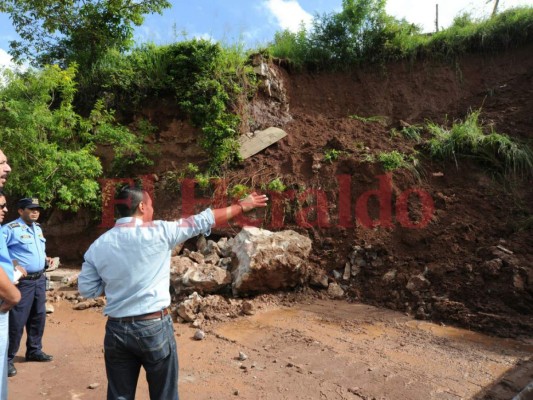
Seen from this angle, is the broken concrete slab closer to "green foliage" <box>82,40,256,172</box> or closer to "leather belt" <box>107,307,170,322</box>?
"green foliage" <box>82,40,256,172</box>

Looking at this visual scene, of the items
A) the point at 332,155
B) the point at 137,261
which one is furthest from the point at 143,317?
the point at 332,155

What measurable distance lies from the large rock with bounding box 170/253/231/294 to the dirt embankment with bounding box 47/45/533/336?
5.45ft

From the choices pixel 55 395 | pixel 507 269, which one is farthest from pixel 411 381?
pixel 55 395

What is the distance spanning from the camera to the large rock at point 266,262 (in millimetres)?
5820

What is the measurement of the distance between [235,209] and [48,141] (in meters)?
7.27

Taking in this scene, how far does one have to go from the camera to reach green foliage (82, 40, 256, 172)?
8711 millimetres

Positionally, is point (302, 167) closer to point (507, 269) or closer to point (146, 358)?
point (507, 269)

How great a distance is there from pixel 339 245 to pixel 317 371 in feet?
10.2

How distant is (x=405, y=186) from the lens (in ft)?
23.2

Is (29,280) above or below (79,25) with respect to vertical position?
below

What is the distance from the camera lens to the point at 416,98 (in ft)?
33.4

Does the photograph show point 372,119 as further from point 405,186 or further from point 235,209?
point 235,209

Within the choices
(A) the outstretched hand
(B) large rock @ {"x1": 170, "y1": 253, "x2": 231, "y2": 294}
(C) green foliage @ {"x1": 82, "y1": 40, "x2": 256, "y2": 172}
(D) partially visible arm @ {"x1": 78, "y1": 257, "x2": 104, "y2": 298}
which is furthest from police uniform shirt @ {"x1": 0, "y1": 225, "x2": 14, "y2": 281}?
(C) green foliage @ {"x1": 82, "y1": 40, "x2": 256, "y2": 172}

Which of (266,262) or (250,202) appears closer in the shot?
(250,202)
